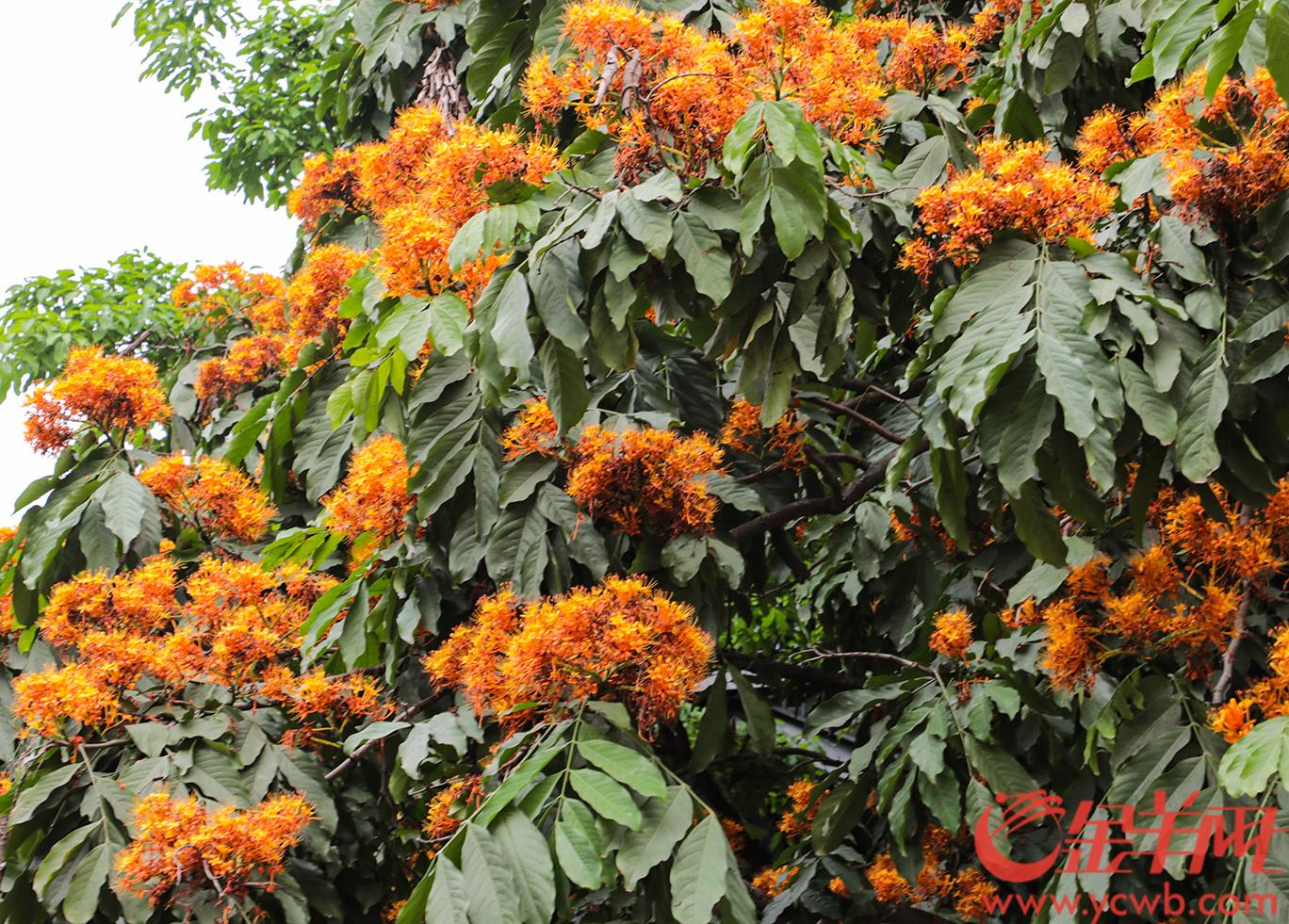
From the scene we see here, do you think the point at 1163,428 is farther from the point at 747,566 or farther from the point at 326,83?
the point at 326,83

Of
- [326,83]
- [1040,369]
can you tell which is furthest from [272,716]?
[326,83]

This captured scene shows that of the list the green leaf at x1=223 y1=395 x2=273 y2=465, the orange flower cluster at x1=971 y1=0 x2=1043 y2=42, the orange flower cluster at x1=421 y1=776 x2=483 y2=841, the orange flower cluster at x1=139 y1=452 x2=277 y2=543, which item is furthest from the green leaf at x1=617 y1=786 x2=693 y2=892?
the orange flower cluster at x1=971 y1=0 x2=1043 y2=42

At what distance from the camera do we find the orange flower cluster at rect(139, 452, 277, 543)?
13.6 ft

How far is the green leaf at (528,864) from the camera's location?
257 centimetres

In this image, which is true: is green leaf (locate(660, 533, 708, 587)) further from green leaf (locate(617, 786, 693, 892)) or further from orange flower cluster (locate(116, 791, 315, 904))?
orange flower cluster (locate(116, 791, 315, 904))

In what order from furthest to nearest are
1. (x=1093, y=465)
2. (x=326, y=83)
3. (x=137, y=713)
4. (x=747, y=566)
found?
(x=326, y=83) < (x=747, y=566) < (x=137, y=713) < (x=1093, y=465)

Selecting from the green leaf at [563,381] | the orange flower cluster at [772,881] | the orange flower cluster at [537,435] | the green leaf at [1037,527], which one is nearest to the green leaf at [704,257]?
the green leaf at [563,381]

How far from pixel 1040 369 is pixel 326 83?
5416 millimetres

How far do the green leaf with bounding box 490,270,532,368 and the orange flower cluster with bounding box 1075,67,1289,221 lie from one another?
156 cm

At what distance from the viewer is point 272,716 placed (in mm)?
3623

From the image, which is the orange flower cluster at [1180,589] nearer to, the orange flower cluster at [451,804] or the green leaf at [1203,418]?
the green leaf at [1203,418]

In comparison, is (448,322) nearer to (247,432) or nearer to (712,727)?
(712,727)

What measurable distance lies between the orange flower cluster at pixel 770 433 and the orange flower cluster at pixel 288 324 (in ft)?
5.17

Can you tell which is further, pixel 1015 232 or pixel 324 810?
pixel 324 810
